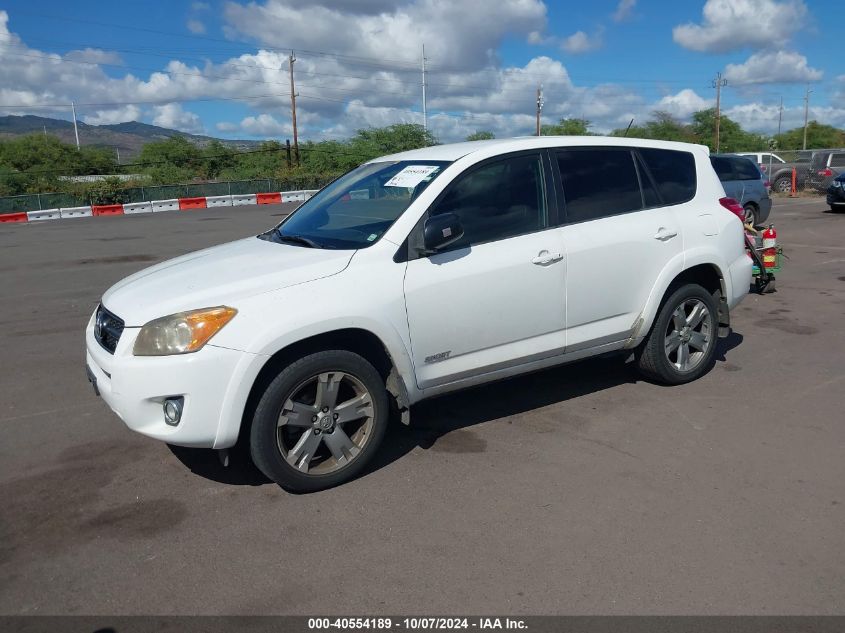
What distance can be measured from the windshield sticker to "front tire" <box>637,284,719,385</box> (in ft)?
6.87

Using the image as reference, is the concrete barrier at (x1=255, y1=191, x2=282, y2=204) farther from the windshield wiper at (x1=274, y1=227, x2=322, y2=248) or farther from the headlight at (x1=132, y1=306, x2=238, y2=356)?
the headlight at (x1=132, y1=306, x2=238, y2=356)

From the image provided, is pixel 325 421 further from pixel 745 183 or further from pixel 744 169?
pixel 744 169

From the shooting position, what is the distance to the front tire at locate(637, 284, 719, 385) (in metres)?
5.33

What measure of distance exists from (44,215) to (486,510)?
3162 centimetres

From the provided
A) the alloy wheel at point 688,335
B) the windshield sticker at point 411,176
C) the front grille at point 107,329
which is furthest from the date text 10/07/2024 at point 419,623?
the alloy wheel at point 688,335

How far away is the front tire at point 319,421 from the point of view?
12.3ft

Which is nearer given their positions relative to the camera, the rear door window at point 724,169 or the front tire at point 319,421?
A: the front tire at point 319,421

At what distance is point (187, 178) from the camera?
63.0 meters

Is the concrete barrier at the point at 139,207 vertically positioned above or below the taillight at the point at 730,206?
below

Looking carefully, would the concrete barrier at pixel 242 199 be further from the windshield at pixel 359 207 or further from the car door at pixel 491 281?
the car door at pixel 491 281

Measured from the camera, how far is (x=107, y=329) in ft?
13.3

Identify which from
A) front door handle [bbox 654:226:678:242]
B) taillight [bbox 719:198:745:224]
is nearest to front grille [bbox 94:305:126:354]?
front door handle [bbox 654:226:678:242]

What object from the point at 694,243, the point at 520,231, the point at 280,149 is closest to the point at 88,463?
the point at 520,231

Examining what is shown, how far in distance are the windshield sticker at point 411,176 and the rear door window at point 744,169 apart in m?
11.6
